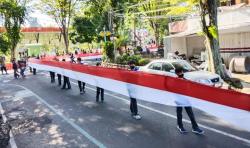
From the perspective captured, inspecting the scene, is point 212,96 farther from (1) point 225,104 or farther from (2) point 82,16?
(2) point 82,16

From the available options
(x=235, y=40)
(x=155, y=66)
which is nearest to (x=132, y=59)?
(x=235, y=40)

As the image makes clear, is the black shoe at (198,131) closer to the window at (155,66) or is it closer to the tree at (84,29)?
the window at (155,66)

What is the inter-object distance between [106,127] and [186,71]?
6.28 metres

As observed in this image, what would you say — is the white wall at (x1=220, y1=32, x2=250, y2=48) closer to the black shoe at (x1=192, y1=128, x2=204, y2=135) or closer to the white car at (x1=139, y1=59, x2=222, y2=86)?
the white car at (x1=139, y1=59, x2=222, y2=86)

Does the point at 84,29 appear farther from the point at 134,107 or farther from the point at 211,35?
the point at 134,107

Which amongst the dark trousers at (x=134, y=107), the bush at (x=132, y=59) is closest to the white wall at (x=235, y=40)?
the bush at (x=132, y=59)

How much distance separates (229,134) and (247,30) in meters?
16.2

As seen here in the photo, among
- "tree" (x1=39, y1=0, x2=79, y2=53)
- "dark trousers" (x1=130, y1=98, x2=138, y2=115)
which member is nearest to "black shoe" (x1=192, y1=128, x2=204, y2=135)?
"dark trousers" (x1=130, y1=98, x2=138, y2=115)

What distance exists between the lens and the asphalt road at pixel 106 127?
30.3ft

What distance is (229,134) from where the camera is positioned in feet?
30.9

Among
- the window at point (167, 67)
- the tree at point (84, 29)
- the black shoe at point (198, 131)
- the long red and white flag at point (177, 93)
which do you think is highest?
the tree at point (84, 29)

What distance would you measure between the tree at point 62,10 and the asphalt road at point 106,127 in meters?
32.9

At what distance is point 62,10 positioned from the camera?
4838cm

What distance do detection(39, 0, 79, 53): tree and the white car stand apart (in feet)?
109
